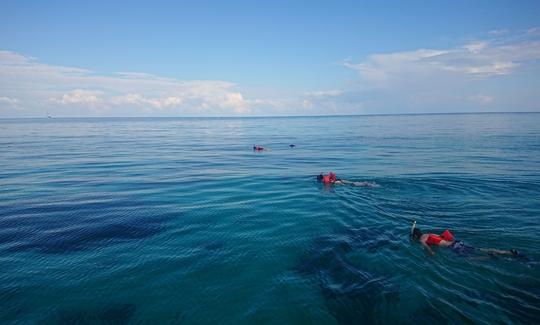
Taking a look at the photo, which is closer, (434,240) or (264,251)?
(434,240)

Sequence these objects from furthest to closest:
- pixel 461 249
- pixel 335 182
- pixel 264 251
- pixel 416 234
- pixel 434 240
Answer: pixel 335 182 → pixel 416 234 → pixel 264 251 → pixel 434 240 → pixel 461 249

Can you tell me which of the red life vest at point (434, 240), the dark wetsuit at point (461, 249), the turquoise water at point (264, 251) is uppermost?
the red life vest at point (434, 240)

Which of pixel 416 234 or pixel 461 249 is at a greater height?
pixel 416 234

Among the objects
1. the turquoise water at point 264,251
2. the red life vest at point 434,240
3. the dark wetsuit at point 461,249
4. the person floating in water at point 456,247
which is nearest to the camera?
the turquoise water at point 264,251

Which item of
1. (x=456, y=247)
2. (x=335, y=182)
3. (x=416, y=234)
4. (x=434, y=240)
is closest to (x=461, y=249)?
(x=456, y=247)

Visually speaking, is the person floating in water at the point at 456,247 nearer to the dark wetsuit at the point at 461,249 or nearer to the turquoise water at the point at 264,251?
the dark wetsuit at the point at 461,249

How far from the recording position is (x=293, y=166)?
39.3 meters

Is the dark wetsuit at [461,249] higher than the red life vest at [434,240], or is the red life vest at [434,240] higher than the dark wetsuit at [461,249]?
the red life vest at [434,240]

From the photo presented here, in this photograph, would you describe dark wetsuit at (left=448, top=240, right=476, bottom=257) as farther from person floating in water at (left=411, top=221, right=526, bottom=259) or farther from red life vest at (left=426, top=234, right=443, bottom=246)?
red life vest at (left=426, top=234, right=443, bottom=246)

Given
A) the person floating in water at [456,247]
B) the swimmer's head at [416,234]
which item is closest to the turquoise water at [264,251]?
the person floating in water at [456,247]

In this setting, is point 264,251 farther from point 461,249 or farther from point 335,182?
point 335,182

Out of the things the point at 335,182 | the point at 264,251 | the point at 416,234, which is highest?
the point at 416,234

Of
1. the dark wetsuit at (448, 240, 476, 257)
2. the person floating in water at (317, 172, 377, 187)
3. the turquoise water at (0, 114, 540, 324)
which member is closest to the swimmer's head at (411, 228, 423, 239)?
the turquoise water at (0, 114, 540, 324)

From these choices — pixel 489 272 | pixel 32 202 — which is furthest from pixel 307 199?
pixel 32 202
